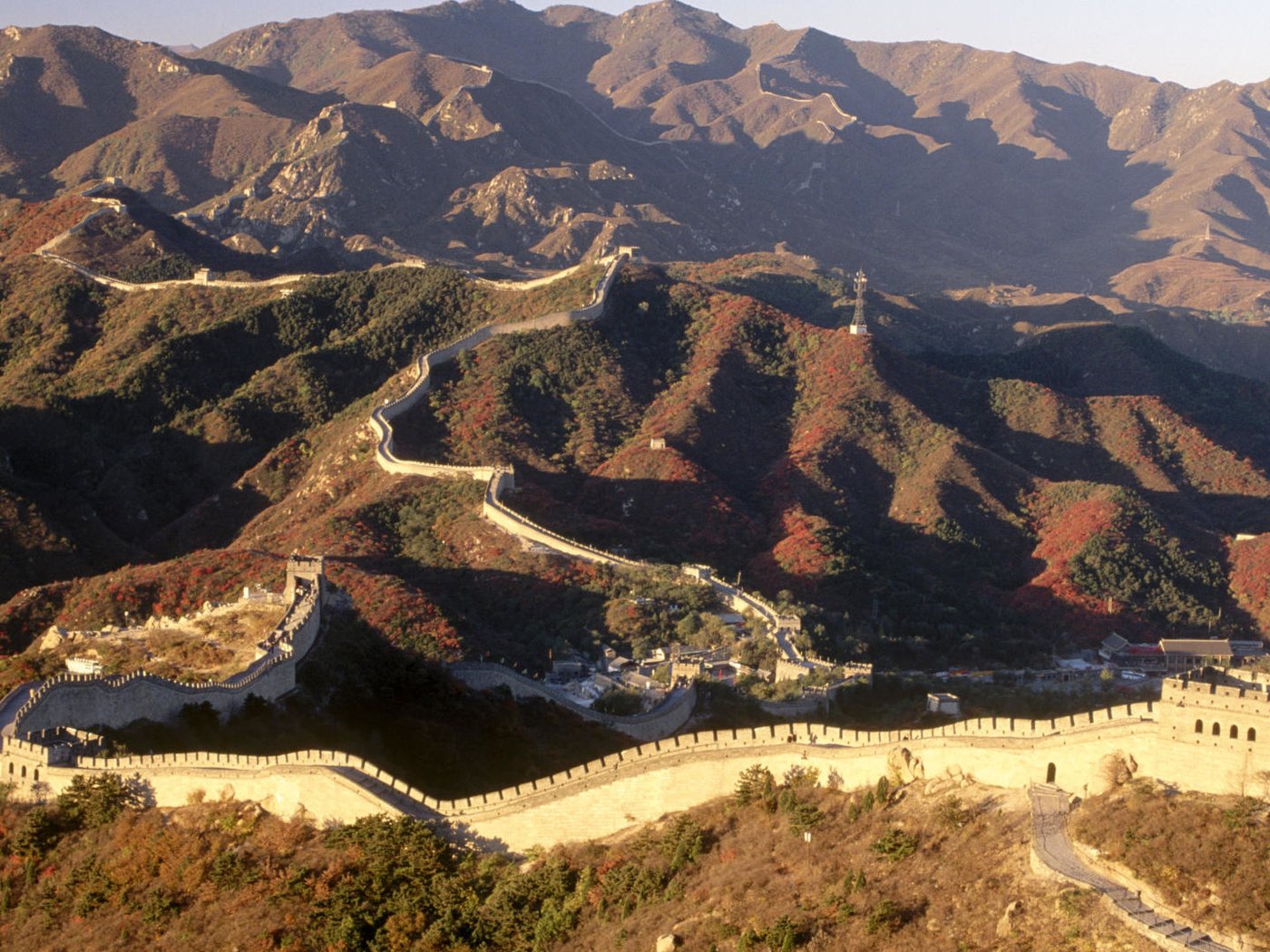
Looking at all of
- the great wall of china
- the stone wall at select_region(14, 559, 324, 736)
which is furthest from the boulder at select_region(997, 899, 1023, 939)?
the stone wall at select_region(14, 559, 324, 736)

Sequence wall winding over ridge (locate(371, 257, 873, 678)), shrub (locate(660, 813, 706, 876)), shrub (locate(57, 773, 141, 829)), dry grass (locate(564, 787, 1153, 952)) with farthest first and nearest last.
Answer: wall winding over ridge (locate(371, 257, 873, 678)) → shrub (locate(57, 773, 141, 829)) → shrub (locate(660, 813, 706, 876)) → dry grass (locate(564, 787, 1153, 952))

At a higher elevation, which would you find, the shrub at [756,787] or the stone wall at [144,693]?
the shrub at [756,787]

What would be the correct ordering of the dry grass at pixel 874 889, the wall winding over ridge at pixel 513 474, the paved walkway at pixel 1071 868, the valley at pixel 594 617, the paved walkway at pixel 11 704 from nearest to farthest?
the paved walkway at pixel 1071 868 < the dry grass at pixel 874 889 < the valley at pixel 594 617 < the paved walkway at pixel 11 704 < the wall winding over ridge at pixel 513 474

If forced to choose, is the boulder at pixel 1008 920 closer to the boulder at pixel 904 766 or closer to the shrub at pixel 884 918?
the shrub at pixel 884 918

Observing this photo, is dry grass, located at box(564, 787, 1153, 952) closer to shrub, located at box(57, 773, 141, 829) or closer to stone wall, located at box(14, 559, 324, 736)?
shrub, located at box(57, 773, 141, 829)

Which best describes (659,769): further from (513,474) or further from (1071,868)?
(513,474)

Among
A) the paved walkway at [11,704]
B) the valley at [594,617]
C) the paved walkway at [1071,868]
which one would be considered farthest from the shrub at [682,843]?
the paved walkway at [11,704]
